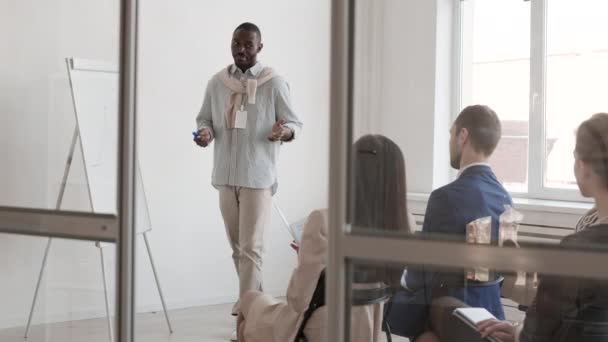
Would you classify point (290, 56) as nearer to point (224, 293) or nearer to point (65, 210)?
point (224, 293)

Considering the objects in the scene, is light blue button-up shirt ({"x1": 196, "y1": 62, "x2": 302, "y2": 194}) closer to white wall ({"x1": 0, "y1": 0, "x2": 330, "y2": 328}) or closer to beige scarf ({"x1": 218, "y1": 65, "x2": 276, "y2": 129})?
beige scarf ({"x1": 218, "y1": 65, "x2": 276, "y2": 129})

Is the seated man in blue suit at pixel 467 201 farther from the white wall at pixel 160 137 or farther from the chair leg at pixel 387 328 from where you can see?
the white wall at pixel 160 137

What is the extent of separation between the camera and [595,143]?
1.73 metres

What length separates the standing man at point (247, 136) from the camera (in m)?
4.35

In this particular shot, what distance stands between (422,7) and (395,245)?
1.72 feet

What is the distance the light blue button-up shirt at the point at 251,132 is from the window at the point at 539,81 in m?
2.46

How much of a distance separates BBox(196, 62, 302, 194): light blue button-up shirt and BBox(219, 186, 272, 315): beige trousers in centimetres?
6

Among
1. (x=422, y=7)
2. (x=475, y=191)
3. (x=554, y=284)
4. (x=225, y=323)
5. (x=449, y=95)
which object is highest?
(x=422, y=7)

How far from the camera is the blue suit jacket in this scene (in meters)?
1.87

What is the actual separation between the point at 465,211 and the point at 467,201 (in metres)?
0.02

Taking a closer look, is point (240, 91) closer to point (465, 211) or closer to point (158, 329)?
point (158, 329)

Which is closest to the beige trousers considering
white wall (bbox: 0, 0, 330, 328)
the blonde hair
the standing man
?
the standing man

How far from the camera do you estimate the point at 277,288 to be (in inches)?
229

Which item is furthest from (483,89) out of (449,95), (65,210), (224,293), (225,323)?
(224,293)
